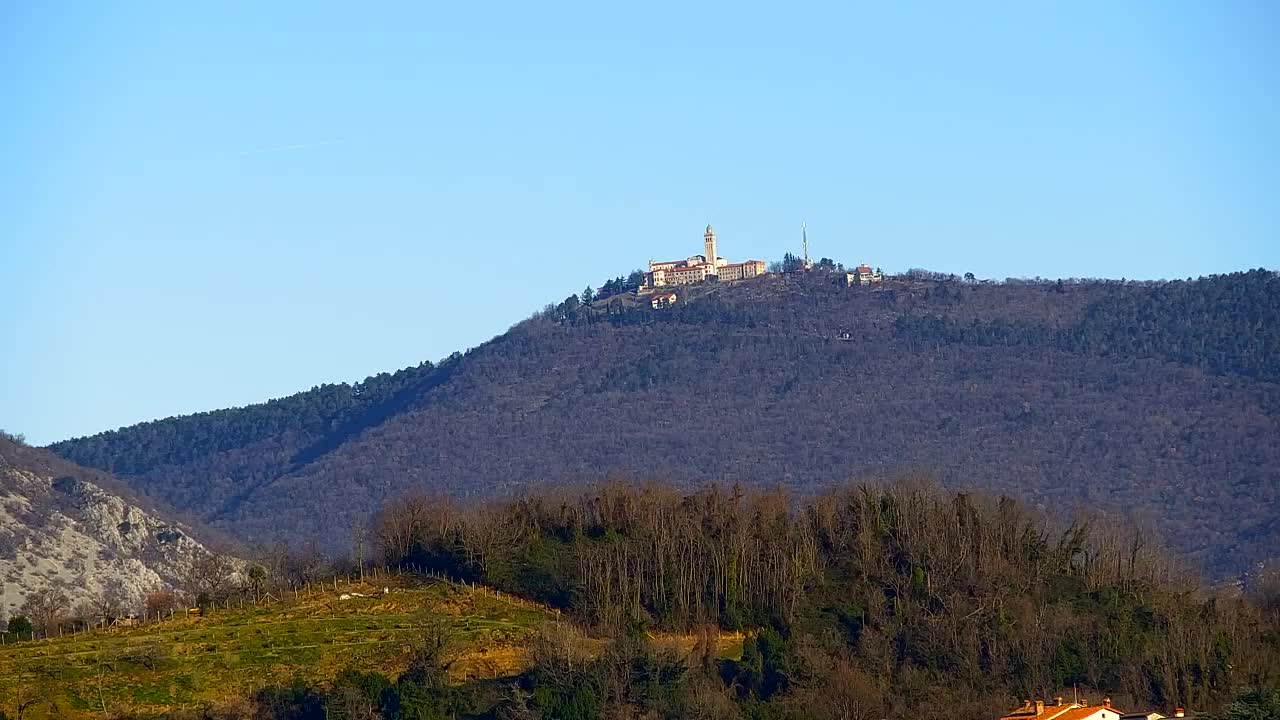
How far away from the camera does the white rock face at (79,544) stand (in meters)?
127

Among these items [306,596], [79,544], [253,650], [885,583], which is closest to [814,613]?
[885,583]

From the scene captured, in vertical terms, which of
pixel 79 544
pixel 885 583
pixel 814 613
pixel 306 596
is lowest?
pixel 814 613

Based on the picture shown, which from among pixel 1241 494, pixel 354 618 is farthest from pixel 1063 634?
pixel 1241 494

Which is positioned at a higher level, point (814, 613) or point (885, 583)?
point (885, 583)

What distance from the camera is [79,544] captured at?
136 m

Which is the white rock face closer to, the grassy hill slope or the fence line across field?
the fence line across field

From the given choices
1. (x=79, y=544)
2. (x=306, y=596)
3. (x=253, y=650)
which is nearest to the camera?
(x=253, y=650)

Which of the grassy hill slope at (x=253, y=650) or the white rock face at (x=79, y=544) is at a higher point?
the white rock face at (x=79, y=544)

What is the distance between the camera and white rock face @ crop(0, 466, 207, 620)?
126875 millimetres

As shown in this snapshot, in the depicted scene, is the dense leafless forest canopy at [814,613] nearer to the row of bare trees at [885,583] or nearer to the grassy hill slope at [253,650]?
the row of bare trees at [885,583]

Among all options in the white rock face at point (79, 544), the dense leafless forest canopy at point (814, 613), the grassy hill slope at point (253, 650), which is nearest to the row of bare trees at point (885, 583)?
the dense leafless forest canopy at point (814, 613)

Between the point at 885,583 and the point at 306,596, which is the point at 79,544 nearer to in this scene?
the point at 306,596

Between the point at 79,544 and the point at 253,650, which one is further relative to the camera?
the point at 79,544

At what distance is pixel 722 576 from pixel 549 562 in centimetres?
723
